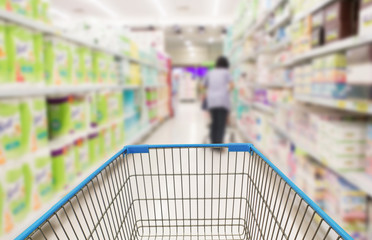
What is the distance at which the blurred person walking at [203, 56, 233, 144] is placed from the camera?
4.13 metres

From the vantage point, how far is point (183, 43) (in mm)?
18047

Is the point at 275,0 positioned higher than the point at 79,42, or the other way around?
the point at 275,0

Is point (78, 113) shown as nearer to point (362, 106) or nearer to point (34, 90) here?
point (34, 90)

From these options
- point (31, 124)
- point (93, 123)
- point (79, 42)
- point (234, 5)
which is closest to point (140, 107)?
point (93, 123)

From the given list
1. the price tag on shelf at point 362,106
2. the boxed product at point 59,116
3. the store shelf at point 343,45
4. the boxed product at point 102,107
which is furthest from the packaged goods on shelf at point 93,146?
the price tag on shelf at point 362,106

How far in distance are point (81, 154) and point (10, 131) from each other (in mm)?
918

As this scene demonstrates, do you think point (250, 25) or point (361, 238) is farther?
point (250, 25)

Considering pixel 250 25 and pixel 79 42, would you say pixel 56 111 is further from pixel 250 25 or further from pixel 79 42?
pixel 250 25

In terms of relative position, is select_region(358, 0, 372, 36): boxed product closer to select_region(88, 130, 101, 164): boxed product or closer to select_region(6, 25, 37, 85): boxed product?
select_region(6, 25, 37, 85): boxed product

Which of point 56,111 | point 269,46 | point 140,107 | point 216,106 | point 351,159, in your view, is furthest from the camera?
point 140,107

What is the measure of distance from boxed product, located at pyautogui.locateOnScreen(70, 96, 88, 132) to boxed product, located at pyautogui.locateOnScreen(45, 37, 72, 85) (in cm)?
20

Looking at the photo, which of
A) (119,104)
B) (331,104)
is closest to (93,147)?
(119,104)

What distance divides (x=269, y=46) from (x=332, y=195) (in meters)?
2.22

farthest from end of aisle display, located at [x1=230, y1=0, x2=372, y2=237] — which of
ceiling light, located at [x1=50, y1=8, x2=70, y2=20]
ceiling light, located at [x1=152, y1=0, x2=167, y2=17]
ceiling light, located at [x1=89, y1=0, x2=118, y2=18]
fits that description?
ceiling light, located at [x1=50, y1=8, x2=70, y2=20]
